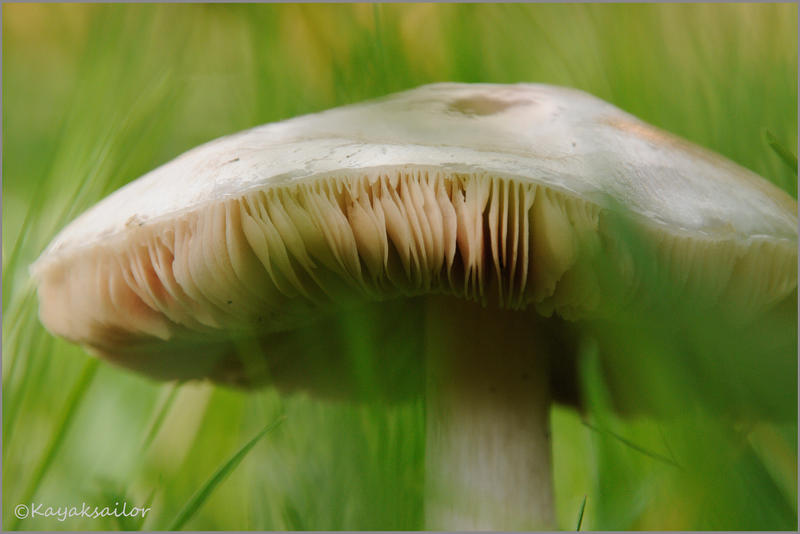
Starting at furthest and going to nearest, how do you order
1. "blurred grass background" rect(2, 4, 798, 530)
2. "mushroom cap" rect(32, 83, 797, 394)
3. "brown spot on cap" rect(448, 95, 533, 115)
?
1. "brown spot on cap" rect(448, 95, 533, 115)
2. "blurred grass background" rect(2, 4, 798, 530)
3. "mushroom cap" rect(32, 83, 797, 394)

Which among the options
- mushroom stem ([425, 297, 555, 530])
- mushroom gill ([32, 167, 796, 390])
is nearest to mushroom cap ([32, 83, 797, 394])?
mushroom gill ([32, 167, 796, 390])

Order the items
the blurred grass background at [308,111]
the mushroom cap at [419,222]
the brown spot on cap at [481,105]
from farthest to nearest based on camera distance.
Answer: the brown spot on cap at [481,105] < the blurred grass background at [308,111] < the mushroom cap at [419,222]

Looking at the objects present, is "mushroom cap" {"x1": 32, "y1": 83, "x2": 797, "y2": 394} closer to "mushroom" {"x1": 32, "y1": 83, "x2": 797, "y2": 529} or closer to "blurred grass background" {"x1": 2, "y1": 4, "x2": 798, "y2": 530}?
"mushroom" {"x1": 32, "y1": 83, "x2": 797, "y2": 529}

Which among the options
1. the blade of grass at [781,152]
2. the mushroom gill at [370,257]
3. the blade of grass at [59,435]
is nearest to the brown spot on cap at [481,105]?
the mushroom gill at [370,257]

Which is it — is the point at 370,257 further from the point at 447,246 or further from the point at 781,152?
the point at 781,152

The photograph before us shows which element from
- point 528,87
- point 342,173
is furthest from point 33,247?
point 528,87

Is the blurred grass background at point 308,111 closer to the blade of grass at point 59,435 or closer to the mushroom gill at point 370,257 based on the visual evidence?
the blade of grass at point 59,435

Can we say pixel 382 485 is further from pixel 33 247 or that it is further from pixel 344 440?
pixel 33 247
